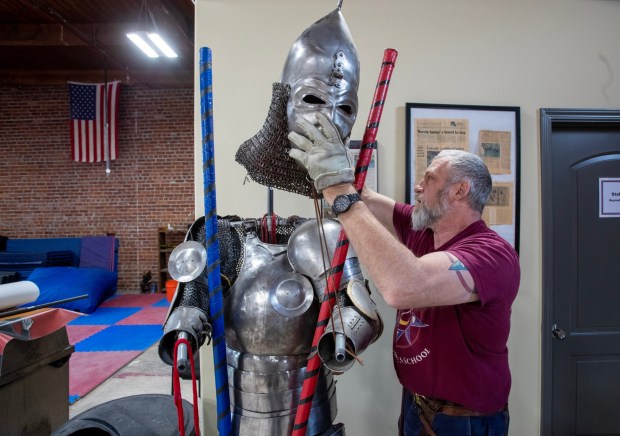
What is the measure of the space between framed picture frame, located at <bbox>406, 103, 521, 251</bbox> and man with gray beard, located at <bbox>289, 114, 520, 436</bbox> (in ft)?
2.16

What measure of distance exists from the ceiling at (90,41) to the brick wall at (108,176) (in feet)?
1.00

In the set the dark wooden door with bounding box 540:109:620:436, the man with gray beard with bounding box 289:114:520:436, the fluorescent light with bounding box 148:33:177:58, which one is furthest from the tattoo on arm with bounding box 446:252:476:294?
the fluorescent light with bounding box 148:33:177:58

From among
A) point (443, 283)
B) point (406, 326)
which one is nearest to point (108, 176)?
point (406, 326)

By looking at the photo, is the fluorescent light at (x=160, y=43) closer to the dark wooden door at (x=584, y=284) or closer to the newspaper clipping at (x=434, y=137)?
the newspaper clipping at (x=434, y=137)

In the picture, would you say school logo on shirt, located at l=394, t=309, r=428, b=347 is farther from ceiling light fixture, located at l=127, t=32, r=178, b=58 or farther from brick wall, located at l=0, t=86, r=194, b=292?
brick wall, located at l=0, t=86, r=194, b=292

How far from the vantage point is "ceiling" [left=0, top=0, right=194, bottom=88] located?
483 cm

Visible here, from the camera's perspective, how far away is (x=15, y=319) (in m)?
1.87

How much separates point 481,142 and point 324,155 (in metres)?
1.35

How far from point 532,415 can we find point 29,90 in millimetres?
8976

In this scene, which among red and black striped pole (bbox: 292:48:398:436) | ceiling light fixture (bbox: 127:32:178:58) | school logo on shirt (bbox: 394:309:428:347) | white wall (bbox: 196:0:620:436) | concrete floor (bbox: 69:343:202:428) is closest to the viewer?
red and black striped pole (bbox: 292:48:398:436)

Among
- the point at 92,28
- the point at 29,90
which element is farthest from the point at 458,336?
the point at 29,90

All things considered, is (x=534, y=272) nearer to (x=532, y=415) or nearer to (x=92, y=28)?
(x=532, y=415)

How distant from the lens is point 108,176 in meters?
6.89

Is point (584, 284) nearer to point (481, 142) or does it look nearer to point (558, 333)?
point (558, 333)
